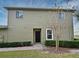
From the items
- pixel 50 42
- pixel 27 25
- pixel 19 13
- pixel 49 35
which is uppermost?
pixel 19 13

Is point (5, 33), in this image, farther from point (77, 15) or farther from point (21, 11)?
point (77, 15)

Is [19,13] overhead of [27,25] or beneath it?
overhead

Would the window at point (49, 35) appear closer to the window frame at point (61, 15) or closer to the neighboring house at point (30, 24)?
the neighboring house at point (30, 24)

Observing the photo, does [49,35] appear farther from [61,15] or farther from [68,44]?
[68,44]

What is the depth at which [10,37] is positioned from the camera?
997 inches

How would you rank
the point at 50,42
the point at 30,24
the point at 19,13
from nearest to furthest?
1. the point at 50,42
2. the point at 19,13
3. the point at 30,24

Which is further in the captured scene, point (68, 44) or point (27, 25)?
point (27, 25)

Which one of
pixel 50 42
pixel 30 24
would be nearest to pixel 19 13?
pixel 30 24

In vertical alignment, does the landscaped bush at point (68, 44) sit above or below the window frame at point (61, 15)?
below

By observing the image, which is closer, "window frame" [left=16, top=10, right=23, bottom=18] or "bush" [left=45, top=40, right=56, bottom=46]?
"bush" [left=45, top=40, right=56, bottom=46]

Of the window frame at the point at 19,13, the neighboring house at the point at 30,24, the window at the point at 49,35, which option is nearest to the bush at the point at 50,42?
the neighboring house at the point at 30,24

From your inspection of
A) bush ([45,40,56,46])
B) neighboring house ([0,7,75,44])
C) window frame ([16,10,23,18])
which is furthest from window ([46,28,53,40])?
window frame ([16,10,23,18])

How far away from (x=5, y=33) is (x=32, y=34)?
13.5ft

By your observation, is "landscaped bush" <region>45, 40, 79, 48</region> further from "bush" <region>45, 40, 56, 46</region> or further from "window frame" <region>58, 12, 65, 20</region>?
"window frame" <region>58, 12, 65, 20</region>
